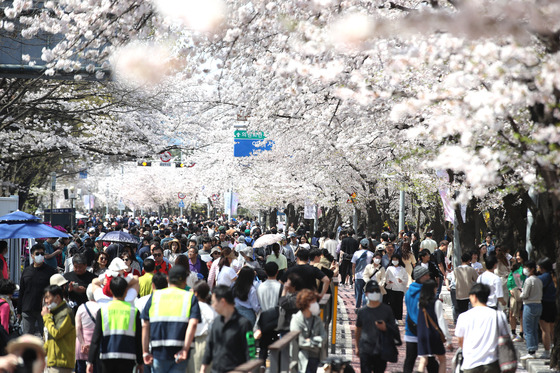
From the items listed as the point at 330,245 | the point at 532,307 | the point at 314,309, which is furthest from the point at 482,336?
the point at 330,245

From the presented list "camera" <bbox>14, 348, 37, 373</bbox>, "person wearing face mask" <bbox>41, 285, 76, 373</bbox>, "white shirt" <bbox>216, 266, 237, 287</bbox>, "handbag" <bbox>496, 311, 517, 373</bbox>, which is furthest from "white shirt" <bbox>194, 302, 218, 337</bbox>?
"camera" <bbox>14, 348, 37, 373</bbox>

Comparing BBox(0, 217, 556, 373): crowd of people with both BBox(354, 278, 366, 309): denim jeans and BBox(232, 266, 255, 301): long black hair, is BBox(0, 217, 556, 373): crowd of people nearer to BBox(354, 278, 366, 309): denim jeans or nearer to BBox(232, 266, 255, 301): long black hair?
BBox(232, 266, 255, 301): long black hair

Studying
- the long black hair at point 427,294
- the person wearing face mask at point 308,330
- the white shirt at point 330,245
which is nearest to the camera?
the person wearing face mask at point 308,330

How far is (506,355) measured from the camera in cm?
784

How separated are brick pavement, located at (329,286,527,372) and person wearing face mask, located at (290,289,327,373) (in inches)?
113

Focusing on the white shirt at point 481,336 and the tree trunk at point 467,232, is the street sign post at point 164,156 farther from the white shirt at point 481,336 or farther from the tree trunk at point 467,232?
the white shirt at point 481,336

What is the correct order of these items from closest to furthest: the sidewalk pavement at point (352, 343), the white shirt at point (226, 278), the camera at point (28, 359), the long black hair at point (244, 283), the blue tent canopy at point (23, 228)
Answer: the camera at point (28, 359)
the long black hair at point (244, 283)
the sidewalk pavement at point (352, 343)
the white shirt at point (226, 278)
the blue tent canopy at point (23, 228)

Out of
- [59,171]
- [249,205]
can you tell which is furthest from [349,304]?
[249,205]

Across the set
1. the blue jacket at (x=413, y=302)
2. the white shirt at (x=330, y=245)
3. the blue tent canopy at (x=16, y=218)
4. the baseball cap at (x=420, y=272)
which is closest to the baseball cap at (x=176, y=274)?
the blue jacket at (x=413, y=302)

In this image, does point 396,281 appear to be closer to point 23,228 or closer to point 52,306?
point 23,228

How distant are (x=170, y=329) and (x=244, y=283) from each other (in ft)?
6.97

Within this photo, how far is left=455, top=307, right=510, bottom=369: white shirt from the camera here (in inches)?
309

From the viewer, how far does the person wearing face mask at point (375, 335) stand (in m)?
8.67

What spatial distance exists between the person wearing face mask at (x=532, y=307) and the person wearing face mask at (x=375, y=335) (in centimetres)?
419
